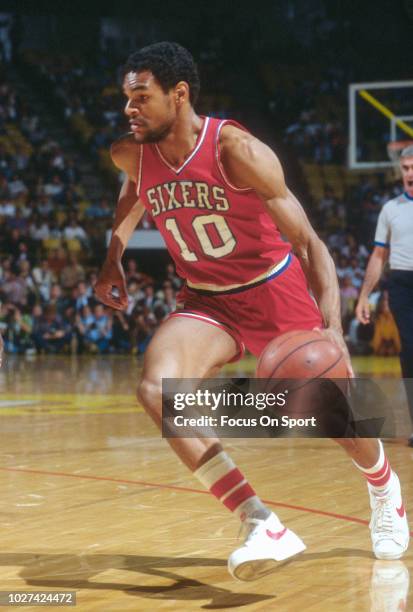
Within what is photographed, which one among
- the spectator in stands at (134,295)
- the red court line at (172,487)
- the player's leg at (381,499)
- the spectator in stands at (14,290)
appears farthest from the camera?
the spectator in stands at (14,290)

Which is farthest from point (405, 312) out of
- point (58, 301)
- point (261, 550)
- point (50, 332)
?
point (50, 332)

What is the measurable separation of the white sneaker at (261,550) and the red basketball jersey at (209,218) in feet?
3.33

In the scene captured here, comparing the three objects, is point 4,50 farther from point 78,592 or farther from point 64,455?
point 78,592

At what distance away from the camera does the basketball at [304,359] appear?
11.3 ft

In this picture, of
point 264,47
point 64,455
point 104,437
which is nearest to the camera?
point 64,455

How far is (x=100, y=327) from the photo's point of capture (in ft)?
57.2

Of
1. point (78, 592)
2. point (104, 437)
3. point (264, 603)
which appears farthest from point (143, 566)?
point (104, 437)

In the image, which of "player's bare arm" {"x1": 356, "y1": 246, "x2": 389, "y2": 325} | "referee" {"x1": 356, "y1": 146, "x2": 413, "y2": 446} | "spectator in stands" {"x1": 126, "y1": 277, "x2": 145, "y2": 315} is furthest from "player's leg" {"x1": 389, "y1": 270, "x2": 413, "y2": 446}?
"spectator in stands" {"x1": 126, "y1": 277, "x2": 145, "y2": 315}

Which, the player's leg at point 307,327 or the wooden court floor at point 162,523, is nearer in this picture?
the wooden court floor at point 162,523

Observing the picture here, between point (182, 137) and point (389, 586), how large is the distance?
70.6 inches

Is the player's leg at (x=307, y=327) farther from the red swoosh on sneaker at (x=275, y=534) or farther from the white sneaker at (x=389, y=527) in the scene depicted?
the red swoosh on sneaker at (x=275, y=534)

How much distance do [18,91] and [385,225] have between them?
1934 cm

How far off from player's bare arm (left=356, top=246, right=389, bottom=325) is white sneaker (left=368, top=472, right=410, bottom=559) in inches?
94.1

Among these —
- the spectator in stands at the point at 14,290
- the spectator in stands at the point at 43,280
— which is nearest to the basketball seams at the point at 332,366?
the spectator in stands at the point at 14,290
